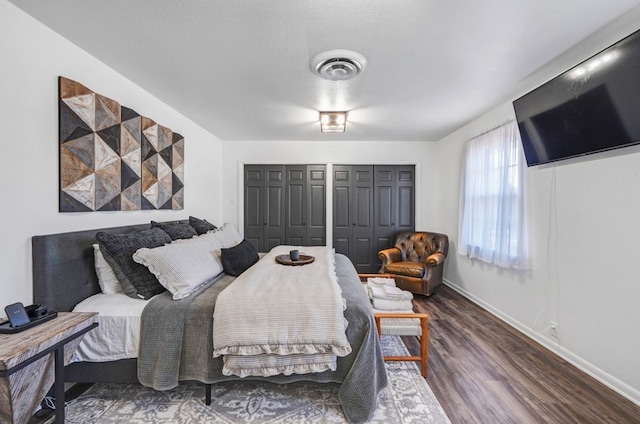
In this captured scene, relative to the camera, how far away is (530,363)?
2.21 m

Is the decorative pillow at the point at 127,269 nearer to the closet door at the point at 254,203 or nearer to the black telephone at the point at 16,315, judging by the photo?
the black telephone at the point at 16,315

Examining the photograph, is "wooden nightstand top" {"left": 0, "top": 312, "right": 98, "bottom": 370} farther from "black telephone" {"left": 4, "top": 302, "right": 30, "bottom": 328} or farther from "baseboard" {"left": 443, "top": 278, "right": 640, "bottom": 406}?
"baseboard" {"left": 443, "top": 278, "right": 640, "bottom": 406}

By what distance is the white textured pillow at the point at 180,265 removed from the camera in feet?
5.94

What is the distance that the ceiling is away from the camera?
5.03ft

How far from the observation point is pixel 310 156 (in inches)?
186

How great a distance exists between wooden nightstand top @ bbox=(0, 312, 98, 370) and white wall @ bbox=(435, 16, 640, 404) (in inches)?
130

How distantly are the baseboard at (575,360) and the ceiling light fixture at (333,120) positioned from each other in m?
2.86

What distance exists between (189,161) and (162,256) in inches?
81.1

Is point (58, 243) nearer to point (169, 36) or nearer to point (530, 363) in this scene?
point (169, 36)

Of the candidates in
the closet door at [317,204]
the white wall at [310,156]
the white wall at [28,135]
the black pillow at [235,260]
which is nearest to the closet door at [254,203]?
the white wall at [310,156]

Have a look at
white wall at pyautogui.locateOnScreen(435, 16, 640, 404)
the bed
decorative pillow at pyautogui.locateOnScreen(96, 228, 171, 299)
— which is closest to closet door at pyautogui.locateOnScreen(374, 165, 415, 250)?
white wall at pyautogui.locateOnScreen(435, 16, 640, 404)

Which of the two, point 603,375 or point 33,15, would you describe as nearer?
point 33,15

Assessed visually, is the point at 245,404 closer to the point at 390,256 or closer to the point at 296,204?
the point at 390,256

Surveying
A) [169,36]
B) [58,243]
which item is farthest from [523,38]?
[58,243]
